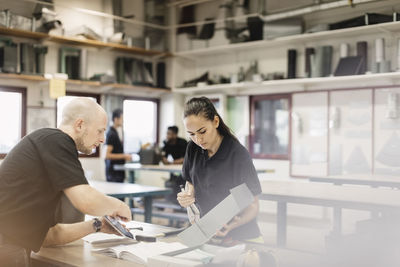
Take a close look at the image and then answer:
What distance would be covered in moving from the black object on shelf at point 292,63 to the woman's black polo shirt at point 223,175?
13.4ft

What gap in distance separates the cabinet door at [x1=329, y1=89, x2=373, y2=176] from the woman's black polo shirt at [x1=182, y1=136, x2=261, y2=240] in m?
3.63

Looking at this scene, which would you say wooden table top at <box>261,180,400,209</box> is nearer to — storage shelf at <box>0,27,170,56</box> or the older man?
the older man

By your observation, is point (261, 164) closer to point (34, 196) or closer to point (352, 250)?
point (34, 196)

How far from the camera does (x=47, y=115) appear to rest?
5809 millimetres

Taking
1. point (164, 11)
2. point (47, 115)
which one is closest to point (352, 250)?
point (47, 115)

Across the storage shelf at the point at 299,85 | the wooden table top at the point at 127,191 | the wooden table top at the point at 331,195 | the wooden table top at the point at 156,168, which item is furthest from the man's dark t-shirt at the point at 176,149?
the wooden table top at the point at 331,195

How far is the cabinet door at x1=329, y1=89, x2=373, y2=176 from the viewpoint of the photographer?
5.25 m

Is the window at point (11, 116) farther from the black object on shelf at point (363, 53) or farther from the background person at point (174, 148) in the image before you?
the black object on shelf at point (363, 53)

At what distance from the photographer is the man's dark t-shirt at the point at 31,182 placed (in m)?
1.46

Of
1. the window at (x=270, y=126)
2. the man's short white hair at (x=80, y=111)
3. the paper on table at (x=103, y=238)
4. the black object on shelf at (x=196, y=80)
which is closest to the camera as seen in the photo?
the man's short white hair at (x=80, y=111)

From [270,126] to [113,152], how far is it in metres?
2.10

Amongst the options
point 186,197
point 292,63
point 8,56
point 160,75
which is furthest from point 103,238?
point 160,75

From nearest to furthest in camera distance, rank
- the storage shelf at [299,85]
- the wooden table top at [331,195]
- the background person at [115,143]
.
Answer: the wooden table top at [331,195]
the storage shelf at [299,85]
the background person at [115,143]

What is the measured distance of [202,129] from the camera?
5.99ft
